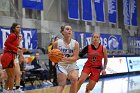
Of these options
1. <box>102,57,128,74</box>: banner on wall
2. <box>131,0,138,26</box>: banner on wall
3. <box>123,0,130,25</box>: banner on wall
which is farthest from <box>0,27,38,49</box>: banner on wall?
<box>131,0,138,26</box>: banner on wall

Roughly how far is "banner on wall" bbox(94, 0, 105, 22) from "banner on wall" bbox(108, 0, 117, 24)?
1173 mm

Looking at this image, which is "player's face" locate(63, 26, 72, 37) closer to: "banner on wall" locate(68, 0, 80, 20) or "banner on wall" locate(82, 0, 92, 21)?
"banner on wall" locate(68, 0, 80, 20)

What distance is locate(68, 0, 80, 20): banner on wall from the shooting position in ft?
68.9

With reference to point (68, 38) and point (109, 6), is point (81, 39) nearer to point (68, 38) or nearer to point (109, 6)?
point (109, 6)

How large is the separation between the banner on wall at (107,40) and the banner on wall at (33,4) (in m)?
3.63

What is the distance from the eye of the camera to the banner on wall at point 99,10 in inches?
919

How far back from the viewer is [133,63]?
68.1 ft

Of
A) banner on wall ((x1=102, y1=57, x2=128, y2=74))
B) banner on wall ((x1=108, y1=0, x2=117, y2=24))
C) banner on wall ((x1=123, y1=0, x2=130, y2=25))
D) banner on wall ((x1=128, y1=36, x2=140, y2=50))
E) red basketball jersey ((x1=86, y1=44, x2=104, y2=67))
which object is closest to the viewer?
red basketball jersey ((x1=86, y1=44, x2=104, y2=67))

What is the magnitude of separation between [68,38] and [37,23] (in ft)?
40.3

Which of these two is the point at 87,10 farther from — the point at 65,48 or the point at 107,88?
the point at 65,48

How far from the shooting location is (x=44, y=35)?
19453mm

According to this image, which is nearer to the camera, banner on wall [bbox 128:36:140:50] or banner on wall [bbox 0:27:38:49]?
banner on wall [bbox 0:27:38:49]

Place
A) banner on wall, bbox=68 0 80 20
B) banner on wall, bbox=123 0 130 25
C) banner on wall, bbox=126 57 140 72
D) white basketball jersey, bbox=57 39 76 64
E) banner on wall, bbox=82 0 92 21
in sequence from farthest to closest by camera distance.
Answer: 1. banner on wall, bbox=123 0 130 25
2. banner on wall, bbox=82 0 92 21
3. banner on wall, bbox=68 0 80 20
4. banner on wall, bbox=126 57 140 72
5. white basketball jersey, bbox=57 39 76 64

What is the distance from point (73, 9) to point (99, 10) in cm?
289
